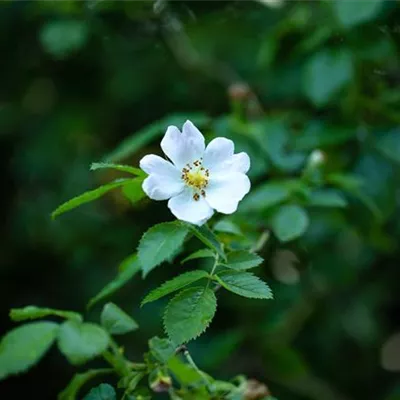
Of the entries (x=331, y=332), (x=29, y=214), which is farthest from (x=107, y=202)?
(x=331, y=332)

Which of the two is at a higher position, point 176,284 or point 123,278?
point 176,284

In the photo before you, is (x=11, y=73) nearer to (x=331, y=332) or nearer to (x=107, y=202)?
(x=107, y=202)

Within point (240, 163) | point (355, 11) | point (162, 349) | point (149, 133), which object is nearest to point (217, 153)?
point (240, 163)

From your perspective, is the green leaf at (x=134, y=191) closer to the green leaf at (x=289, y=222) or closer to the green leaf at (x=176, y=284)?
the green leaf at (x=176, y=284)

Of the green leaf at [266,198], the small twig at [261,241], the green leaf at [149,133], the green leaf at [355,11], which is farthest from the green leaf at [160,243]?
the green leaf at [355,11]

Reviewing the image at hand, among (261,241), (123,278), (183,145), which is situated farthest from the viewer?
(261,241)

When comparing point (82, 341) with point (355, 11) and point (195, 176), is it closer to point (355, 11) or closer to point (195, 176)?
point (195, 176)

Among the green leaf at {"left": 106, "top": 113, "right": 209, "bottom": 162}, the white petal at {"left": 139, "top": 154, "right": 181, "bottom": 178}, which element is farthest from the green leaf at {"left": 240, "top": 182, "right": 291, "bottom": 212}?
the white petal at {"left": 139, "top": 154, "right": 181, "bottom": 178}
